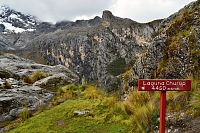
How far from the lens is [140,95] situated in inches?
594

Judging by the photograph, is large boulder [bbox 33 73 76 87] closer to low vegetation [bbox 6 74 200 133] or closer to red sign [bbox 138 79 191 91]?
low vegetation [bbox 6 74 200 133]

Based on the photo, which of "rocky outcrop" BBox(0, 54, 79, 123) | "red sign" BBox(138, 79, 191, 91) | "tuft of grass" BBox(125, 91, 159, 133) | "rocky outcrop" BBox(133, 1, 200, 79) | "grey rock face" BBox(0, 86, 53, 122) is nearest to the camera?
"red sign" BBox(138, 79, 191, 91)

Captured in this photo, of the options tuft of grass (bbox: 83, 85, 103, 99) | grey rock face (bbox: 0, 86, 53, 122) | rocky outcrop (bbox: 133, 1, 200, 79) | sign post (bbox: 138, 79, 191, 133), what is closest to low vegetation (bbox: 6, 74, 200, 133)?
tuft of grass (bbox: 83, 85, 103, 99)

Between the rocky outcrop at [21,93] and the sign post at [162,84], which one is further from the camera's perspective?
the rocky outcrop at [21,93]

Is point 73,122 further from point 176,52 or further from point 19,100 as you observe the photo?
point 176,52

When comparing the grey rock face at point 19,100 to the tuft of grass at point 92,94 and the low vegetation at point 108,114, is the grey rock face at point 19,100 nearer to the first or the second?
the low vegetation at point 108,114

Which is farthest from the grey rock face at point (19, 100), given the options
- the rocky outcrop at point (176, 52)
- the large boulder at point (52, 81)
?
the rocky outcrop at point (176, 52)

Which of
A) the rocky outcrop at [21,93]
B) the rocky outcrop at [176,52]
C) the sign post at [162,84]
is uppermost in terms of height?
the rocky outcrop at [176,52]

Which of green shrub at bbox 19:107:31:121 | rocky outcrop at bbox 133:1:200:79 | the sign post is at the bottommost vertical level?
green shrub at bbox 19:107:31:121

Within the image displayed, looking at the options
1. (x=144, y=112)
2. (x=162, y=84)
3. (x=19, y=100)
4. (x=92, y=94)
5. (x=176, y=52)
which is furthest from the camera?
(x=19, y=100)

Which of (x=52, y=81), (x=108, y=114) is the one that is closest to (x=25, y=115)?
(x=108, y=114)

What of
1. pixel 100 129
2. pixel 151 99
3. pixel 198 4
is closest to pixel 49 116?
pixel 100 129

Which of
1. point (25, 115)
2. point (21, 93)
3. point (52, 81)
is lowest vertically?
point (25, 115)

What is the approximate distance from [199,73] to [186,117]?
3.56 metres
